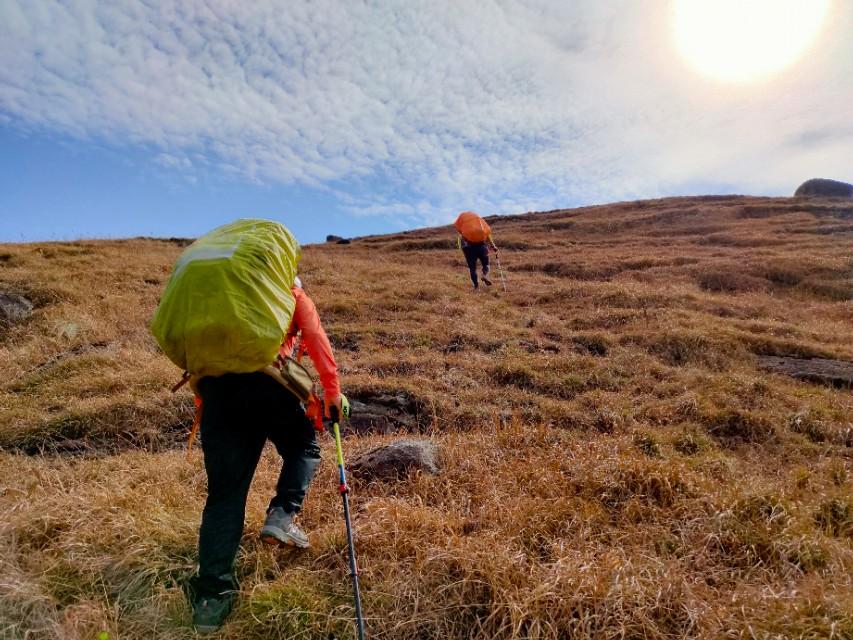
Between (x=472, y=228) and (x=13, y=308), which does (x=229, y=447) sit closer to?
(x=13, y=308)

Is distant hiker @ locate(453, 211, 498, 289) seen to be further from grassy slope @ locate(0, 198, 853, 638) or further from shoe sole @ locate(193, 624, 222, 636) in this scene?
shoe sole @ locate(193, 624, 222, 636)

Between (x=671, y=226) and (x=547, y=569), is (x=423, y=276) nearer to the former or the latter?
(x=547, y=569)

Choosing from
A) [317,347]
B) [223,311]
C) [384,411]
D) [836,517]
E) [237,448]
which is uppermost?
[223,311]

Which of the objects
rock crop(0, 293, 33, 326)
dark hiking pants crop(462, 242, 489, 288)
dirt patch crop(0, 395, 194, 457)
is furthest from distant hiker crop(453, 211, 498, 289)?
rock crop(0, 293, 33, 326)

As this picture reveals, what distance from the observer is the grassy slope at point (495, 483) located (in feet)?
10.9

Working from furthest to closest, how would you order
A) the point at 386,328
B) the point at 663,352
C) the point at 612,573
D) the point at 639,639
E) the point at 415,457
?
the point at 386,328 → the point at 663,352 → the point at 415,457 → the point at 612,573 → the point at 639,639

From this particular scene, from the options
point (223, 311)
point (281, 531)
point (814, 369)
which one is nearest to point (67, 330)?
point (281, 531)

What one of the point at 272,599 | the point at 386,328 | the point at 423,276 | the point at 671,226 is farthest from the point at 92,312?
the point at 671,226

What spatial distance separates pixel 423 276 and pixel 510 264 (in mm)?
5940

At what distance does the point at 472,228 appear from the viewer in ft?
54.2

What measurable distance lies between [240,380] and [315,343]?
548 millimetres

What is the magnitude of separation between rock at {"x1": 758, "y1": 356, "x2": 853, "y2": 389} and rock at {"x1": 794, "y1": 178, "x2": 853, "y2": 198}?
4650 cm

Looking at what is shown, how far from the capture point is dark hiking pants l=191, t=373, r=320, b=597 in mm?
3479

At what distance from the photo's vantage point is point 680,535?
4.12 m
